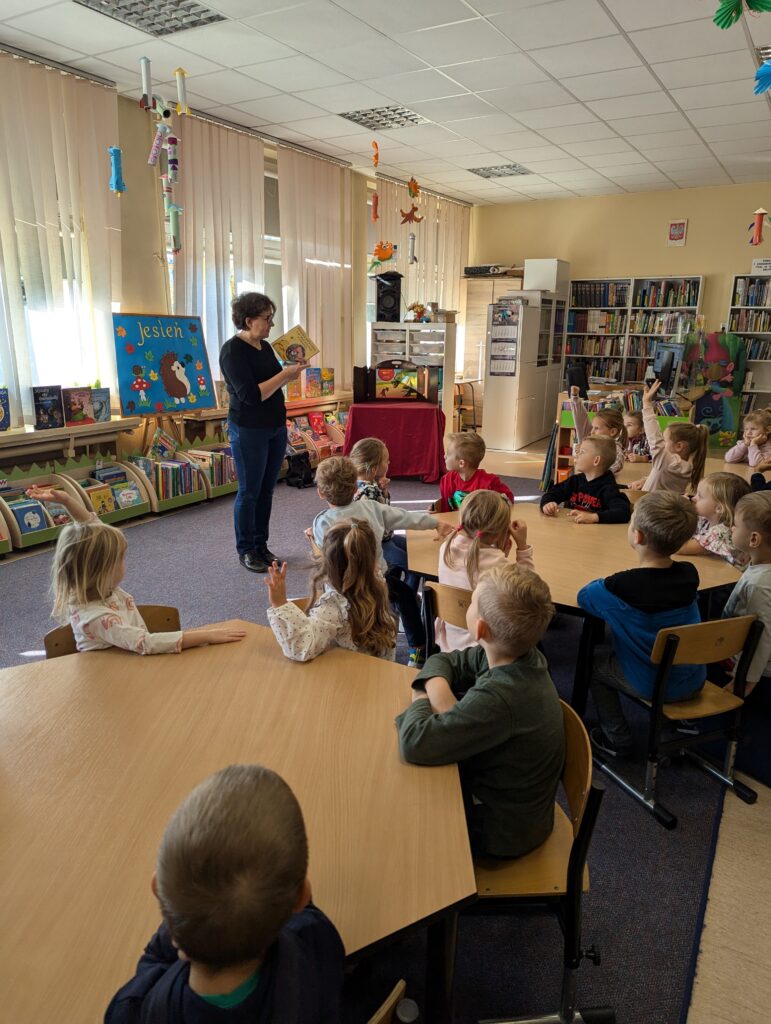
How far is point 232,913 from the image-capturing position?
2.35 feet

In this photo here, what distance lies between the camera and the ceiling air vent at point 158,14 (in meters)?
3.46

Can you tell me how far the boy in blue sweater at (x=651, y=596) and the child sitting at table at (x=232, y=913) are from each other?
148 centimetres

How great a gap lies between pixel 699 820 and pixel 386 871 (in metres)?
1.43

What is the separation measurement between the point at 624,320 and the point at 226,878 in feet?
29.2

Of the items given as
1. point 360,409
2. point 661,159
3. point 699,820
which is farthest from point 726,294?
point 699,820

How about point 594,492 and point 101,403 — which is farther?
point 101,403

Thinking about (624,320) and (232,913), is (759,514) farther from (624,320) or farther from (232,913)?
(624,320)

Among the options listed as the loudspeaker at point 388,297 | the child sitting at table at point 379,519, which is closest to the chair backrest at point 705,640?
the child sitting at table at point 379,519

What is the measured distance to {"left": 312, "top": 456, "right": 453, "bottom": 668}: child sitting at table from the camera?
8.62ft

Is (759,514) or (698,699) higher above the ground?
(759,514)

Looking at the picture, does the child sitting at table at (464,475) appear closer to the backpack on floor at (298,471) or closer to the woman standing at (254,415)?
the woman standing at (254,415)

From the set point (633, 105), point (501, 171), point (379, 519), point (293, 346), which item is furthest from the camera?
point (501, 171)

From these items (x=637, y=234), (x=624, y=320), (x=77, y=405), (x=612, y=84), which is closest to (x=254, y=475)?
(x=77, y=405)

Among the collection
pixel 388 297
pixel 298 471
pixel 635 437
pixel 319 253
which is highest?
pixel 319 253
